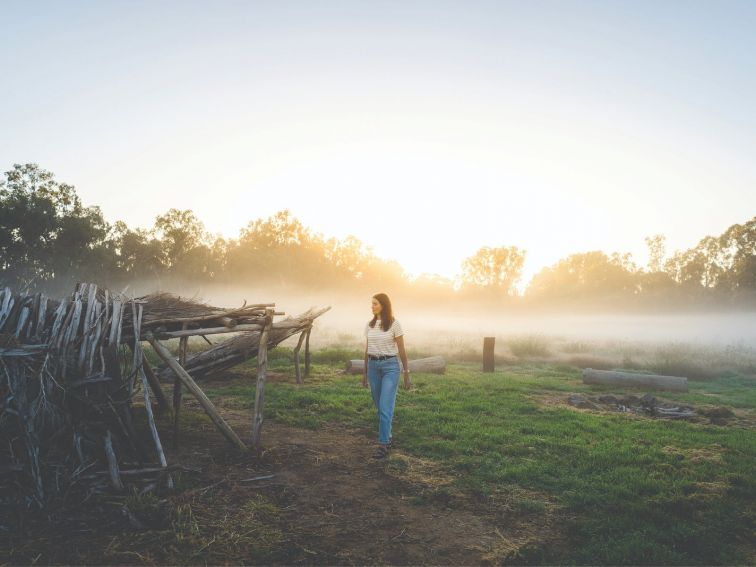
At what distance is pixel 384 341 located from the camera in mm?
7211

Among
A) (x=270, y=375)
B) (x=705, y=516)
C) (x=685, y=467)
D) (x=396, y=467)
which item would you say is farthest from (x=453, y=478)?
(x=270, y=375)

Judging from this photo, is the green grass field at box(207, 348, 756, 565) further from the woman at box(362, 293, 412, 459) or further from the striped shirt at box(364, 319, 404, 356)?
the striped shirt at box(364, 319, 404, 356)

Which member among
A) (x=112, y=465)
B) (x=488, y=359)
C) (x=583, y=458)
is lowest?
(x=583, y=458)

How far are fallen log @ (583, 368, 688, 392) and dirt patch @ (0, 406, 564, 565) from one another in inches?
435

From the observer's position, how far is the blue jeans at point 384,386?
7203mm

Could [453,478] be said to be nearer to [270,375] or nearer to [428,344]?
[270,375]

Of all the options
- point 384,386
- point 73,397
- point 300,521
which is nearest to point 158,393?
point 73,397

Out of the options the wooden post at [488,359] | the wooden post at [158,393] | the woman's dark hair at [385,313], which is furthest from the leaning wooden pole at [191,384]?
the wooden post at [488,359]

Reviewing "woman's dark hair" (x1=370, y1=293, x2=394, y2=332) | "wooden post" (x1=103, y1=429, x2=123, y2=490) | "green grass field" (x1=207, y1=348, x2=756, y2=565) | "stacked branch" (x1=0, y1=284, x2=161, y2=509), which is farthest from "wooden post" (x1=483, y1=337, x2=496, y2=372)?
"wooden post" (x1=103, y1=429, x2=123, y2=490)

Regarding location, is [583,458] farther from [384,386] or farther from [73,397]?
[73,397]

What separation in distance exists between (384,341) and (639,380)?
40.0 feet

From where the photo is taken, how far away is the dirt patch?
4.30m

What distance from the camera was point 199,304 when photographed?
25.7 feet

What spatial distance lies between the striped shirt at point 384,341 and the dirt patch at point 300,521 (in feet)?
5.83
